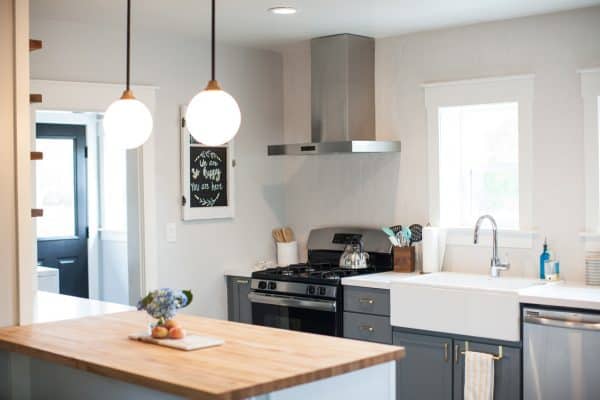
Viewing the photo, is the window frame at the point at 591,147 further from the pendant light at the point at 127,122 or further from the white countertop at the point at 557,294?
the pendant light at the point at 127,122

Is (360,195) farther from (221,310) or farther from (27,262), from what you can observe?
(27,262)

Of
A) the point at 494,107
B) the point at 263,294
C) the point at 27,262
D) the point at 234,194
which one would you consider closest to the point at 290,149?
the point at 234,194

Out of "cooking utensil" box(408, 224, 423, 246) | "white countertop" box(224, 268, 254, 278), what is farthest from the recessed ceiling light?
"white countertop" box(224, 268, 254, 278)

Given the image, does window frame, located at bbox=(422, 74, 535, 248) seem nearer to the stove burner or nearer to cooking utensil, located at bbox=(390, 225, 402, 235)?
cooking utensil, located at bbox=(390, 225, 402, 235)

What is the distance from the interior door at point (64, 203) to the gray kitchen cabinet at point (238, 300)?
2.41 metres

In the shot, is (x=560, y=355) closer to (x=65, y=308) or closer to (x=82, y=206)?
(x=65, y=308)

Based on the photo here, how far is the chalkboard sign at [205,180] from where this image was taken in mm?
5531

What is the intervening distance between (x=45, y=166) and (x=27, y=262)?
4108 mm

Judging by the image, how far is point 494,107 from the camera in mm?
5184

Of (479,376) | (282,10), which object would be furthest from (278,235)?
(479,376)

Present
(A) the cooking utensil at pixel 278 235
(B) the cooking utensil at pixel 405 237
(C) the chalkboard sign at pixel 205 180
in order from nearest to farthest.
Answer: (B) the cooking utensil at pixel 405 237 < (C) the chalkboard sign at pixel 205 180 < (A) the cooking utensil at pixel 278 235

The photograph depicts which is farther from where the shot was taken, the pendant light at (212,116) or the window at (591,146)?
the window at (591,146)

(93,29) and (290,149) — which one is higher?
(93,29)

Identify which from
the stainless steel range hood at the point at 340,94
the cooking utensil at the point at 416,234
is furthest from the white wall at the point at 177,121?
the cooking utensil at the point at 416,234
